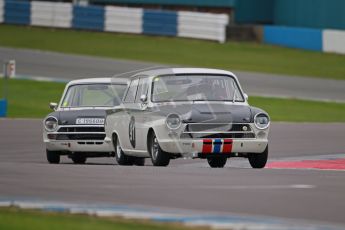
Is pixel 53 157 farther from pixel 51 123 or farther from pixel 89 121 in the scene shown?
pixel 89 121

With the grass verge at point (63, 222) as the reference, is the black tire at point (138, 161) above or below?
below

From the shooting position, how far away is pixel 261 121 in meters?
14.9

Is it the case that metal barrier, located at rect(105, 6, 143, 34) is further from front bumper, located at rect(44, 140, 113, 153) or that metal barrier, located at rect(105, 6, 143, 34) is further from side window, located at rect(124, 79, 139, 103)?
side window, located at rect(124, 79, 139, 103)

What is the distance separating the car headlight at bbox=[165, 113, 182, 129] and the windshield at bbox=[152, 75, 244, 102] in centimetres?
79

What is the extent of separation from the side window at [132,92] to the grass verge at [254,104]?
1013cm

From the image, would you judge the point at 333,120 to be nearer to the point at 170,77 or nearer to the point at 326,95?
the point at 326,95

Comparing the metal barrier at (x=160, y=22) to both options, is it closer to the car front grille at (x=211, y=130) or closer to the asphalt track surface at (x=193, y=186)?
the asphalt track surface at (x=193, y=186)

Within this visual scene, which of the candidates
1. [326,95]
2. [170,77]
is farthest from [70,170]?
[326,95]

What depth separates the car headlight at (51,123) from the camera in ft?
58.5

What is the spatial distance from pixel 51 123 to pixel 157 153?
3320 millimetres

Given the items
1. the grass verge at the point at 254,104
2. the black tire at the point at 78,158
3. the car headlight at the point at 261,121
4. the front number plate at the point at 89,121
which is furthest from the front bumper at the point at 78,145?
the grass verge at the point at 254,104

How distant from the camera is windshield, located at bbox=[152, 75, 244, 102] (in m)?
15.5

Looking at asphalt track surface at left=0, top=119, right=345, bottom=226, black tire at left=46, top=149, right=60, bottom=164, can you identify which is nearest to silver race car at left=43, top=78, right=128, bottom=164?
black tire at left=46, top=149, right=60, bottom=164

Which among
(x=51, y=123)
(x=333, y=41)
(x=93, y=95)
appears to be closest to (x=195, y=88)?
(x=51, y=123)
